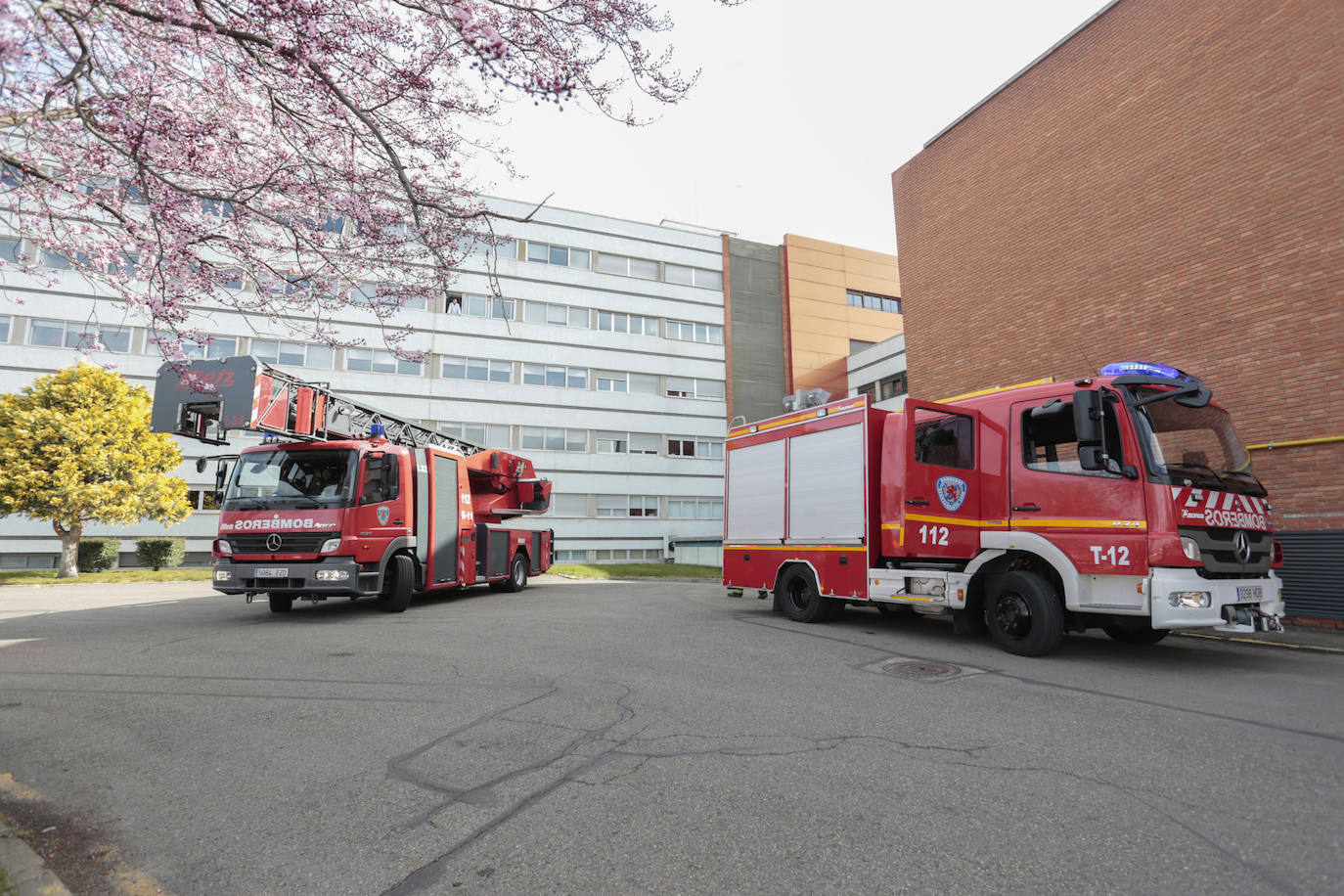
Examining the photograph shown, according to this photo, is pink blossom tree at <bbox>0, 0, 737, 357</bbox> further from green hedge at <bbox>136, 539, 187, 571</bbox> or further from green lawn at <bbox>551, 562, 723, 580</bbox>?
green hedge at <bbox>136, 539, 187, 571</bbox>

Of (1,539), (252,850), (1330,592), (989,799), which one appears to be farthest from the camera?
(1,539)

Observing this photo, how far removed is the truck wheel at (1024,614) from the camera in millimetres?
6934

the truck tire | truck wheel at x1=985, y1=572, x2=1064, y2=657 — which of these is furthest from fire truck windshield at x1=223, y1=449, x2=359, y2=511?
truck wheel at x1=985, y1=572, x2=1064, y2=657

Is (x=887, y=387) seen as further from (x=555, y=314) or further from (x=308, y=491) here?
(x=308, y=491)

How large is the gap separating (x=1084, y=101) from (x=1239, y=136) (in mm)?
3370

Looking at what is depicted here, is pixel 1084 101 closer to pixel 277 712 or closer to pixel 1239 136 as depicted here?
pixel 1239 136

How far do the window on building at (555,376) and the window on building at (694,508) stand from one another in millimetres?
8392

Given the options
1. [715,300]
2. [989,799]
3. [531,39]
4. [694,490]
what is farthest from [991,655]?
[715,300]

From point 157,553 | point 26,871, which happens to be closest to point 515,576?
point 26,871

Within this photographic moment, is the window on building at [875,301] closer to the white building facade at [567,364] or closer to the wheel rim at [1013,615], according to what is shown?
the white building facade at [567,364]

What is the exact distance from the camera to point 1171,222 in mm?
11703

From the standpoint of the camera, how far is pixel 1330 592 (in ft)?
29.7

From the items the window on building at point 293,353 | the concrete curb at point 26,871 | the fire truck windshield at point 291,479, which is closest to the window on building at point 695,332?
the window on building at point 293,353

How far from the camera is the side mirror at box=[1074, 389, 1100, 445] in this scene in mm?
6582
